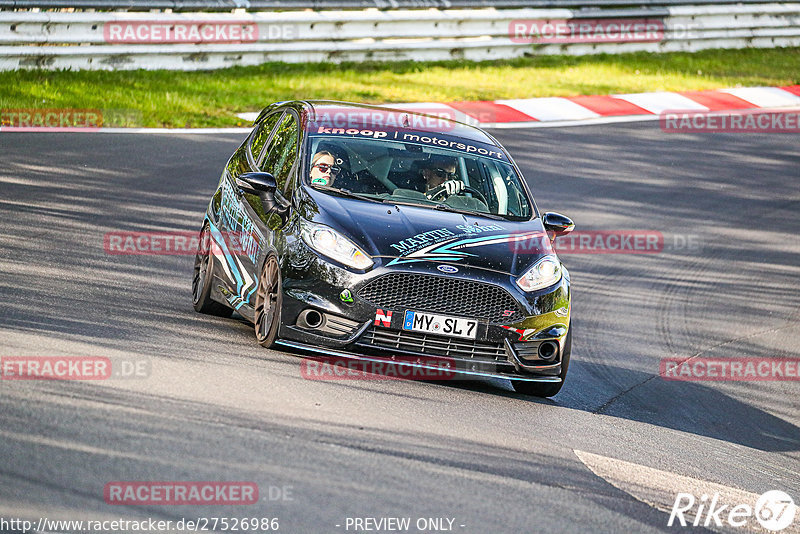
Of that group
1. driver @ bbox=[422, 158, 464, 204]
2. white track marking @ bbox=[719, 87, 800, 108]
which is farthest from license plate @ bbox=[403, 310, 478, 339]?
white track marking @ bbox=[719, 87, 800, 108]

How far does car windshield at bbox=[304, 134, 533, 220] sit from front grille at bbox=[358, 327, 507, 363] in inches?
47.6

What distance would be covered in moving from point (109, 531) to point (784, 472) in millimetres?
4496

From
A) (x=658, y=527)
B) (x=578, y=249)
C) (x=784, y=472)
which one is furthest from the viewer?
(x=578, y=249)

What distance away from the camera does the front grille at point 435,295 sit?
764cm

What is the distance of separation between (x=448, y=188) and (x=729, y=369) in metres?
3.18

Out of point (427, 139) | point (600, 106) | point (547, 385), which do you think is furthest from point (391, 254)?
point (600, 106)

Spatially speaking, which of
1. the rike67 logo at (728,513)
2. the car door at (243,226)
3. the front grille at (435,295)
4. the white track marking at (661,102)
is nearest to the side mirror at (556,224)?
the front grille at (435,295)

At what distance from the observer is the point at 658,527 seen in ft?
18.7

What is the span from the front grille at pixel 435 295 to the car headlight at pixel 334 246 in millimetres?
170

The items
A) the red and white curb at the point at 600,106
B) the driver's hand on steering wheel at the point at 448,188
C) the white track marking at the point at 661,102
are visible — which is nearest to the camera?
the driver's hand on steering wheel at the point at 448,188

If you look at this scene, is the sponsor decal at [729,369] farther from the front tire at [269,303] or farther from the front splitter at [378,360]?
the front tire at [269,303]

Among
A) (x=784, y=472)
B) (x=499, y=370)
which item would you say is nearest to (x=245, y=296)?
(x=499, y=370)

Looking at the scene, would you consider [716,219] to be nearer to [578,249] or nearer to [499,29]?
[578,249]

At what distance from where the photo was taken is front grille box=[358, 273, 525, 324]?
7636 millimetres
